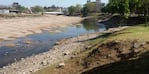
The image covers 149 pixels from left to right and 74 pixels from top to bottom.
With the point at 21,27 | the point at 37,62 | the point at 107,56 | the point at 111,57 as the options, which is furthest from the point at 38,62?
the point at 21,27

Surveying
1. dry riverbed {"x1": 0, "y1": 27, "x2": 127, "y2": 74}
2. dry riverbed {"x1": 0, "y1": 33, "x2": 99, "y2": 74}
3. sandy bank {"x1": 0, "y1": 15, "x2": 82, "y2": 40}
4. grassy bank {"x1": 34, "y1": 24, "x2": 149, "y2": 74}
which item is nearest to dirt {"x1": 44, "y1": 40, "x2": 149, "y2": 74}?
grassy bank {"x1": 34, "y1": 24, "x2": 149, "y2": 74}

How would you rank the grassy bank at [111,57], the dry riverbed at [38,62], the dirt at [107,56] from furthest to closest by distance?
1. the dry riverbed at [38,62]
2. the dirt at [107,56]
3. the grassy bank at [111,57]

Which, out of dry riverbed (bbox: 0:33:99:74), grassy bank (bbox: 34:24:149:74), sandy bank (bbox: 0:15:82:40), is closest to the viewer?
grassy bank (bbox: 34:24:149:74)

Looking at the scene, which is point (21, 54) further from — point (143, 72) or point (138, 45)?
point (143, 72)

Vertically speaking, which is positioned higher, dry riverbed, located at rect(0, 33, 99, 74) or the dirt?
the dirt

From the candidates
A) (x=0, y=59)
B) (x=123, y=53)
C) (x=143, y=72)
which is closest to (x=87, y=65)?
(x=123, y=53)

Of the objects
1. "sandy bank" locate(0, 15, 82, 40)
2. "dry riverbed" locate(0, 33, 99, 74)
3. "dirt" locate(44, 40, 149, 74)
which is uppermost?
"dirt" locate(44, 40, 149, 74)

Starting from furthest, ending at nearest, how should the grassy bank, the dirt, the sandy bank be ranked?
the sandy bank, the dirt, the grassy bank

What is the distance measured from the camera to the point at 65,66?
75.3 feet

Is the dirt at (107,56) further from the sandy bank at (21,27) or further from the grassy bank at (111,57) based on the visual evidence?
the sandy bank at (21,27)

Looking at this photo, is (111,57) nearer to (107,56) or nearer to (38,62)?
(107,56)

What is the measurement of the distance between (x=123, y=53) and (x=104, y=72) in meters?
5.52

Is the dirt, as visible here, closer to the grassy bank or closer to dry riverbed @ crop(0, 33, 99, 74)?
the grassy bank

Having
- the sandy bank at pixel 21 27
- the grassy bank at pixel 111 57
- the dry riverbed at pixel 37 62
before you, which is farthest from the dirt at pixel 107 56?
the sandy bank at pixel 21 27
